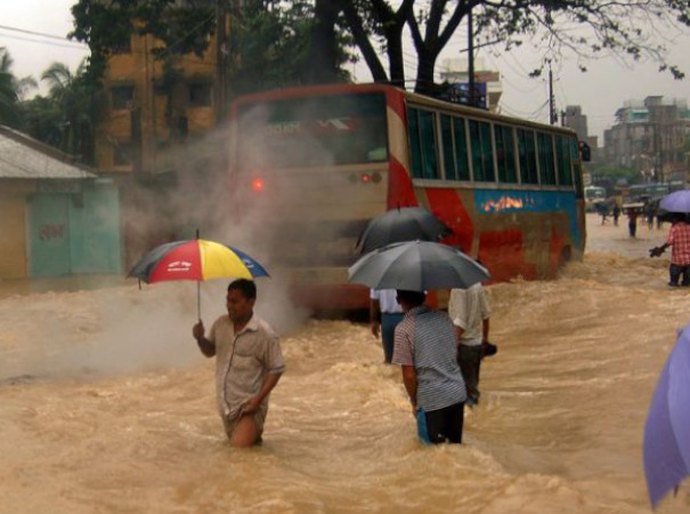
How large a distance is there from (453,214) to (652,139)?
10533 cm

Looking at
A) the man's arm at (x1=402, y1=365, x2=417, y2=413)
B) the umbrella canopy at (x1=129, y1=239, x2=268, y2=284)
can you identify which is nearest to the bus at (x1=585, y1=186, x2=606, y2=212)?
the umbrella canopy at (x1=129, y1=239, x2=268, y2=284)

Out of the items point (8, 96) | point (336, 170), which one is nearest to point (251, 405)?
point (336, 170)

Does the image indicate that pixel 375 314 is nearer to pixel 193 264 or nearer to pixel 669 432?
pixel 193 264

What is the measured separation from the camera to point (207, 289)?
14.2 m

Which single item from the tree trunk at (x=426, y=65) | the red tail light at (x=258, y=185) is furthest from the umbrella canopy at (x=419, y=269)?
the tree trunk at (x=426, y=65)

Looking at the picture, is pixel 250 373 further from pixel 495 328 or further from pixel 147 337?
pixel 495 328

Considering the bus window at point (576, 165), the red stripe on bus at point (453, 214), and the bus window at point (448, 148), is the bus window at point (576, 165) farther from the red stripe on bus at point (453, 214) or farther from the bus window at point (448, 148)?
the bus window at point (448, 148)

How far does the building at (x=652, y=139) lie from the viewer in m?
101

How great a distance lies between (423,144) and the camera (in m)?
13.1

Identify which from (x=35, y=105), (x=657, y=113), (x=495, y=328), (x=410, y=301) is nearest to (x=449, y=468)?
(x=410, y=301)

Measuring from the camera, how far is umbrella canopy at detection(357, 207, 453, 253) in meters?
8.79

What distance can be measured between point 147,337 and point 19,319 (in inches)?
138

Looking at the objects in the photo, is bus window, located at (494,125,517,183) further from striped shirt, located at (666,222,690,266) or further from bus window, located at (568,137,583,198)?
bus window, located at (568,137,583,198)

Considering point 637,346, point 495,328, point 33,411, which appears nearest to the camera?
point 33,411
